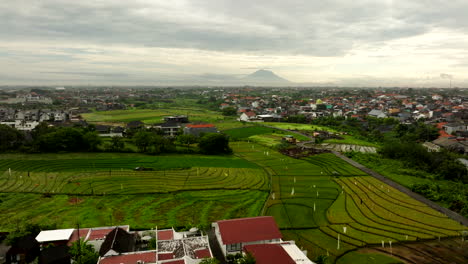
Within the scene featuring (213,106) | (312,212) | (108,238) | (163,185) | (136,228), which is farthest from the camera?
(213,106)

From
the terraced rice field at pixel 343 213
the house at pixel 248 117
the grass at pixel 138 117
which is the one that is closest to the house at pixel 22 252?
the terraced rice field at pixel 343 213

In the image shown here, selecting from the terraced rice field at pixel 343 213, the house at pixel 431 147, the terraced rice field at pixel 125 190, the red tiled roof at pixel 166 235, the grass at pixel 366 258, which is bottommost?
the grass at pixel 366 258

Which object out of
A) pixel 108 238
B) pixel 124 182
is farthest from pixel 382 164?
pixel 108 238

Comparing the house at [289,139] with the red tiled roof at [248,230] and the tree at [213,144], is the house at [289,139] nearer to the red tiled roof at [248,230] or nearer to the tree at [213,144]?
the tree at [213,144]

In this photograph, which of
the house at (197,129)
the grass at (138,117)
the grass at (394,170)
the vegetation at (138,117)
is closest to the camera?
the grass at (394,170)

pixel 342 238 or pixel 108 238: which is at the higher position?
pixel 108 238

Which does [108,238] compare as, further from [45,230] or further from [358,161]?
[358,161]

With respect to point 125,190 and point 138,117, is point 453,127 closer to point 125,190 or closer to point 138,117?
point 125,190

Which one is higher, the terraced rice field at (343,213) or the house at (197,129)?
the house at (197,129)
